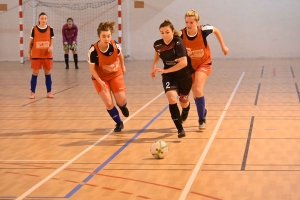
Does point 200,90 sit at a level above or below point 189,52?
below

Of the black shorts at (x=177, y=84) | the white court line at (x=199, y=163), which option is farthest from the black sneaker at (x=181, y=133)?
the black shorts at (x=177, y=84)

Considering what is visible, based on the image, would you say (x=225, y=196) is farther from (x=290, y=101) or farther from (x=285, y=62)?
(x=285, y=62)

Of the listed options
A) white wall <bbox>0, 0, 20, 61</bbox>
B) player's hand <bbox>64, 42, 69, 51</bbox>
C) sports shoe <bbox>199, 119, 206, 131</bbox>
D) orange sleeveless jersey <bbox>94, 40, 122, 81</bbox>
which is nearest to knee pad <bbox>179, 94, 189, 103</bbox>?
sports shoe <bbox>199, 119, 206, 131</bbox>

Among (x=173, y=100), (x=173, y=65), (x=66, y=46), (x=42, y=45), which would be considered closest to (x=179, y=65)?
(x=173, y=65)

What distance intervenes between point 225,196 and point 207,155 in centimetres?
159

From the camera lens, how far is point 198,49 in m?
7.87

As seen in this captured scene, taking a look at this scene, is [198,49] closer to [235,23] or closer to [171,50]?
[171,50]

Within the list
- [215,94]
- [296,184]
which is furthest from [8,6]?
[296,184]

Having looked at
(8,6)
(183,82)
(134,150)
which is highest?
(8,6)

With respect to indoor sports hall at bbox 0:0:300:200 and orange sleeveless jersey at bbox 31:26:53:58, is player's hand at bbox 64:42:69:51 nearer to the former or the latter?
indoor sports hall at bbox 0:0:300:200

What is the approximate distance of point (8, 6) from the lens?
72.6ft

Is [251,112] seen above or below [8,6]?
below

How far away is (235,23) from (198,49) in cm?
1363

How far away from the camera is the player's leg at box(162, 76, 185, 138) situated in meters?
7.27
